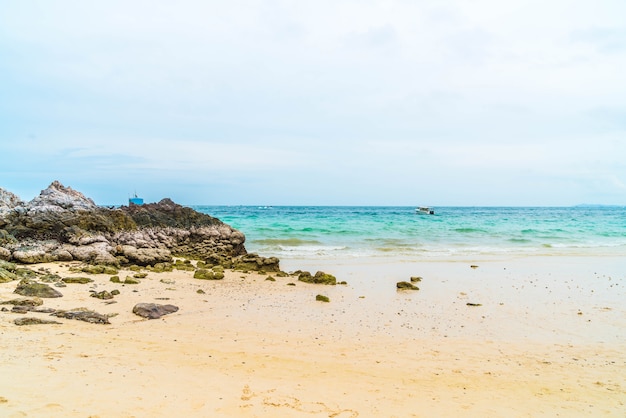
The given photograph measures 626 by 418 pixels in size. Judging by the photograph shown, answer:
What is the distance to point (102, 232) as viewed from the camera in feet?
58.2

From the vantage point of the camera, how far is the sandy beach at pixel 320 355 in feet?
17.0

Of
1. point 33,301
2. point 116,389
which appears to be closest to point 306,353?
point 116,389

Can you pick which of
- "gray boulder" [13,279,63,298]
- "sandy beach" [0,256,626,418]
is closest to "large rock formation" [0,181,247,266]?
"sandy beach" [0,256,626,418]

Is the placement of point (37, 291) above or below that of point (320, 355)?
above

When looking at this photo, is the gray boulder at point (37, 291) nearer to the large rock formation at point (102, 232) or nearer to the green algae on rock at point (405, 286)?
the large rock formation at point (102, 232)

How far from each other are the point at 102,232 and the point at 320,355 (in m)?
13.7

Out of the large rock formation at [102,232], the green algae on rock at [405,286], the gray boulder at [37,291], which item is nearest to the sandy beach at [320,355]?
the gray boulder at [37,291]

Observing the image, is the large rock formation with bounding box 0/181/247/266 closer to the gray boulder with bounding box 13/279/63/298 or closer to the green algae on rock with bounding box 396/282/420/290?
the gray boulder with bounding box 13/279/63/298

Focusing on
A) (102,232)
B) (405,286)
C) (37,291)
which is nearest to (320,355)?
(405,286)

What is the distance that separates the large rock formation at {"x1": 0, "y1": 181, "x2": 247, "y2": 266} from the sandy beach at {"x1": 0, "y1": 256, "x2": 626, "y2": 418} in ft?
8.77

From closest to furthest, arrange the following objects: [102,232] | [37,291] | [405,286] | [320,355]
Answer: [320,355] → [37,291] → [405,286] → [102,232]

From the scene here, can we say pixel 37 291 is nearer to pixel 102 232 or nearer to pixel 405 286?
pixel 102 232

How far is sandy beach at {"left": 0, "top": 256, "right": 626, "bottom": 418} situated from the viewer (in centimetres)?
519

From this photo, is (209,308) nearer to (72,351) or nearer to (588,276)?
(72,351)
